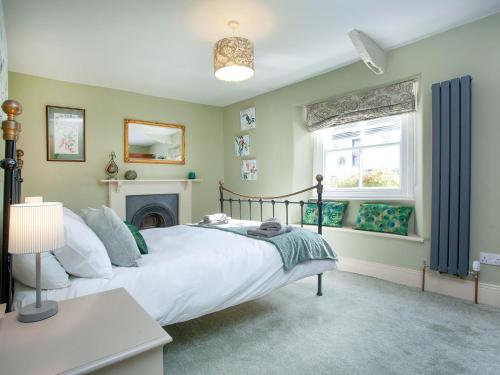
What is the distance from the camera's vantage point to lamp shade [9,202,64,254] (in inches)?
39.0

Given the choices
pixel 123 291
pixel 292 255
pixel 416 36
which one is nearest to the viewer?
pixel 123 291

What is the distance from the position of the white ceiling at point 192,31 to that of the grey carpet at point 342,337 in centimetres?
241

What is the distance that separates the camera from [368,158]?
3.61 metres

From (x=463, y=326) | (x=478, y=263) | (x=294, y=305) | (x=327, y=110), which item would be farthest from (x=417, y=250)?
(x=327, y=110)

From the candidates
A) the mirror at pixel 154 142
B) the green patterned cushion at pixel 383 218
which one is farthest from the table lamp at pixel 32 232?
the mirror at pixel 154 142

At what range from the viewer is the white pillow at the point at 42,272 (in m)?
1.33

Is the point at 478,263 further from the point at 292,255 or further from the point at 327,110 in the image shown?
the point at 327,110

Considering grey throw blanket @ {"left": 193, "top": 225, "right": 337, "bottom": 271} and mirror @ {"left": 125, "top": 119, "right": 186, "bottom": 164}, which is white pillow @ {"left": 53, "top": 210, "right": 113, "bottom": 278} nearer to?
grey throw blanket @ {"left": 193, "top": 225, "right": 337, "bottom": 271}

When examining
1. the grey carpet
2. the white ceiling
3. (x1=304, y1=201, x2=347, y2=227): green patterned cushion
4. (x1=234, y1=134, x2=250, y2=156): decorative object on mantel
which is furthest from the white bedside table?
(x1=234, y1=134, x2=250, y2=156): decorative object on mantel

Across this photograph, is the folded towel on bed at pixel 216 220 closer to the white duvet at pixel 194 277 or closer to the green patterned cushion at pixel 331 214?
the white duvet at pixel 194 277

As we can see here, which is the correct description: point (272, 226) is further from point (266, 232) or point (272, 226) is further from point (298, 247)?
point (298, 247)

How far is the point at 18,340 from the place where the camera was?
875mm

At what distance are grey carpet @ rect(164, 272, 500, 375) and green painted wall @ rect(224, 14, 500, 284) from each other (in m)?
0.59

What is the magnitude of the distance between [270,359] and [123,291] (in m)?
0.97
